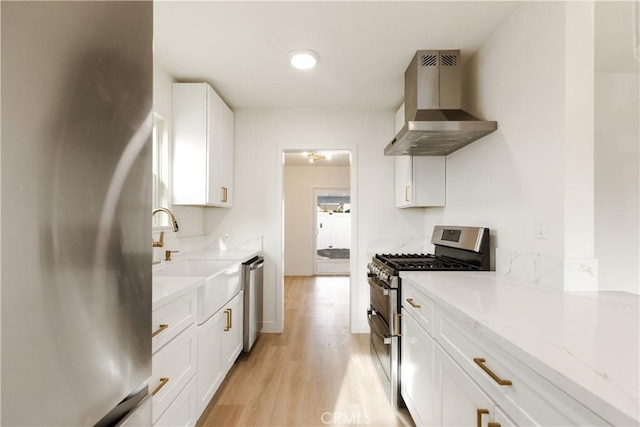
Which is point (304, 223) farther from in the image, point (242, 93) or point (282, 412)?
point (282, 412)

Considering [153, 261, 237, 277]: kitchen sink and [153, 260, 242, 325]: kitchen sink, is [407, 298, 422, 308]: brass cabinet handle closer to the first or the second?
[153, 260, 242, 325]: kitchen sink

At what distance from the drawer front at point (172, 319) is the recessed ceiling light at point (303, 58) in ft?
5.98

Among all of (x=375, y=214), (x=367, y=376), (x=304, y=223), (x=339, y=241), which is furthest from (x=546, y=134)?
(x=339, y=241)

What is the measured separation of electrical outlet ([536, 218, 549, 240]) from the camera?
4.69 feet

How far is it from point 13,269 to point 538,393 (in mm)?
1084

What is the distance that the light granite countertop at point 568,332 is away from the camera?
554 millimetres

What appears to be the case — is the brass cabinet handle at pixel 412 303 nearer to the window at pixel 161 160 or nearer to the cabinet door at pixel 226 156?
the cabinet door at pixel 226 156

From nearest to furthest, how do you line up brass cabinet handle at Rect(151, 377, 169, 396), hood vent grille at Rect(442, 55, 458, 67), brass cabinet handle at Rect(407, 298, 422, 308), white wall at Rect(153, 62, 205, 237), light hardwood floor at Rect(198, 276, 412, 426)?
brass cabinet handle at Rect(151, 377, 169, 396) < brass cabinet handle at Rect(407, 298, 422, 308) < light hardwood floor at Rect(198, 276, 412, 426) < hood vent grille at Rect(442, 55, 458, 67) < white wall at Rect(153, 62, 205, 237)

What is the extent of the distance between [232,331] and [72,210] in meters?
2.08

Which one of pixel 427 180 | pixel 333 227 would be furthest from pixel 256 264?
pixel 333 227

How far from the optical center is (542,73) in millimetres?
1470

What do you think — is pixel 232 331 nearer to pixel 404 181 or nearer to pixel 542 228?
pixel 404 181

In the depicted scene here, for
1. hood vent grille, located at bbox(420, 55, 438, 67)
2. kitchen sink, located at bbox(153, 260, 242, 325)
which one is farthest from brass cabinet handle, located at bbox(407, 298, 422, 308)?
hood vent grille, located at bbox(420, 55, 438, 67)

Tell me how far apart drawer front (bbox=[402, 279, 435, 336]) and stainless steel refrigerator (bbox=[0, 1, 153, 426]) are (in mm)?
1230
